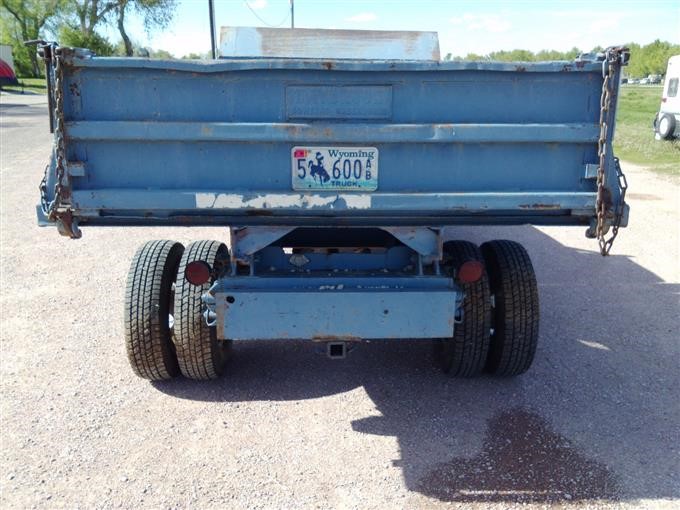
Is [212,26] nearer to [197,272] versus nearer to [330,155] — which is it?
[197,272]

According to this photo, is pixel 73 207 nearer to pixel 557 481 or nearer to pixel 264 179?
pixel 264 179

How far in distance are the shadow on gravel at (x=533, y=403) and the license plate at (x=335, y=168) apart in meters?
1.52

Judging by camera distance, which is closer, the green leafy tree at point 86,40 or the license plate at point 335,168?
the license plate at point 335,168

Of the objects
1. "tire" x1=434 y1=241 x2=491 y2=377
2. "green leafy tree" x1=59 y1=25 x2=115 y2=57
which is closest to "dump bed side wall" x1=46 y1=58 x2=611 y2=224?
"tire" x1=434 y1=241 x2=491 y2=377

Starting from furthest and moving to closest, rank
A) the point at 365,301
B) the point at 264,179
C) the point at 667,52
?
1. the point at 667,52
2. the point at 365,301
3. the point at 264,179

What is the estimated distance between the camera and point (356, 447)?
366cm

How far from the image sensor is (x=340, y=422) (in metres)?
3.92

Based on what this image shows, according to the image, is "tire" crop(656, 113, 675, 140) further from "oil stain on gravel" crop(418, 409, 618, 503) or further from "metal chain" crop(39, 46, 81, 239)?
"metal chain" crop(39, 46, 81, 239)

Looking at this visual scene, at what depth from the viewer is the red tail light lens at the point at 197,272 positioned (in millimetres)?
3836

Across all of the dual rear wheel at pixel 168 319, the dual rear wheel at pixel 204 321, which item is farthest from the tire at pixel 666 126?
the dual rear wheel at pixel 168 319

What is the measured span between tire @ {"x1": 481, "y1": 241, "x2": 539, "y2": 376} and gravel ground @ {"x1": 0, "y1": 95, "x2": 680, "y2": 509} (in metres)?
0.25

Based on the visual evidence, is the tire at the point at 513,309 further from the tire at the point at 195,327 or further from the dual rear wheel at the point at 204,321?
the tire at the point at 195,327

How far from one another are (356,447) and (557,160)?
1.96m

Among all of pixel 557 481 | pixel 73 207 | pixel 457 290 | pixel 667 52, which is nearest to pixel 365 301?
pixel 457 290
